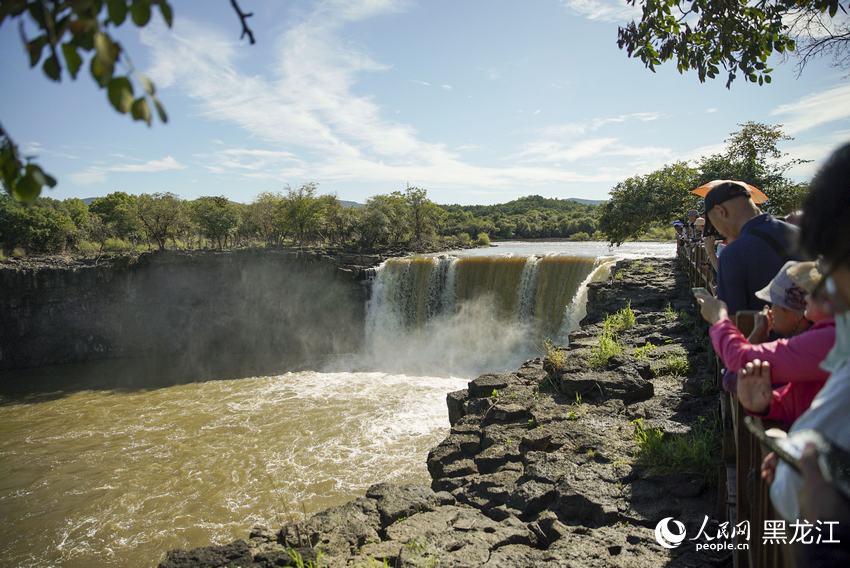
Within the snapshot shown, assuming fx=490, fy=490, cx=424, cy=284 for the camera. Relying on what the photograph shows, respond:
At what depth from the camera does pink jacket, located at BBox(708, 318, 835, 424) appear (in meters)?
1.71

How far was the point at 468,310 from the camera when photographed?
19.4 m

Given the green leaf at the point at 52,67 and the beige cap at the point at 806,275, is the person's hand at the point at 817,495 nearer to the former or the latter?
the beige cap at the point at 806,275

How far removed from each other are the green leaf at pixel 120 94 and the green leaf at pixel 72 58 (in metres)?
0.15

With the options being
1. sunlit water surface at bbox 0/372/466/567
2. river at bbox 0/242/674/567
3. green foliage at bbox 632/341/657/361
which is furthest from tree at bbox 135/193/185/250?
green foliage at bbox 632/341/657/361

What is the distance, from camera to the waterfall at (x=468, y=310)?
1697 cm

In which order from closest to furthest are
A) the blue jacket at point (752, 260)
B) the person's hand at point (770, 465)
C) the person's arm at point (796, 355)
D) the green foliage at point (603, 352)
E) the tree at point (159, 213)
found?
the person's hand at point (770, 465), the person's arm at point (796, 355), the blue jacket at point (752, 260), the green foliage at point (603, 352), the tree at point (159, 213)

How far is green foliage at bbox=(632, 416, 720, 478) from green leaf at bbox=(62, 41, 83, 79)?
15.1ft

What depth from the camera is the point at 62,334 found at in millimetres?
24500

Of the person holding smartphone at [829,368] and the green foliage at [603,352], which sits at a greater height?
the person holding smartphone at [829,368]

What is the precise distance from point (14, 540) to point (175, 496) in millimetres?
2710

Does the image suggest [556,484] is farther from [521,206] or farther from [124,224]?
[521,206]

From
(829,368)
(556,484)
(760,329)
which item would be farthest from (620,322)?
(829,368)

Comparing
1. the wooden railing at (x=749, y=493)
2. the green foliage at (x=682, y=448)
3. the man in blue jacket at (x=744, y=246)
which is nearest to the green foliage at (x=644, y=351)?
the green foliage at (x=682, y=448)

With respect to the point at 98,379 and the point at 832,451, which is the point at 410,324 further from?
the point at 832,451
